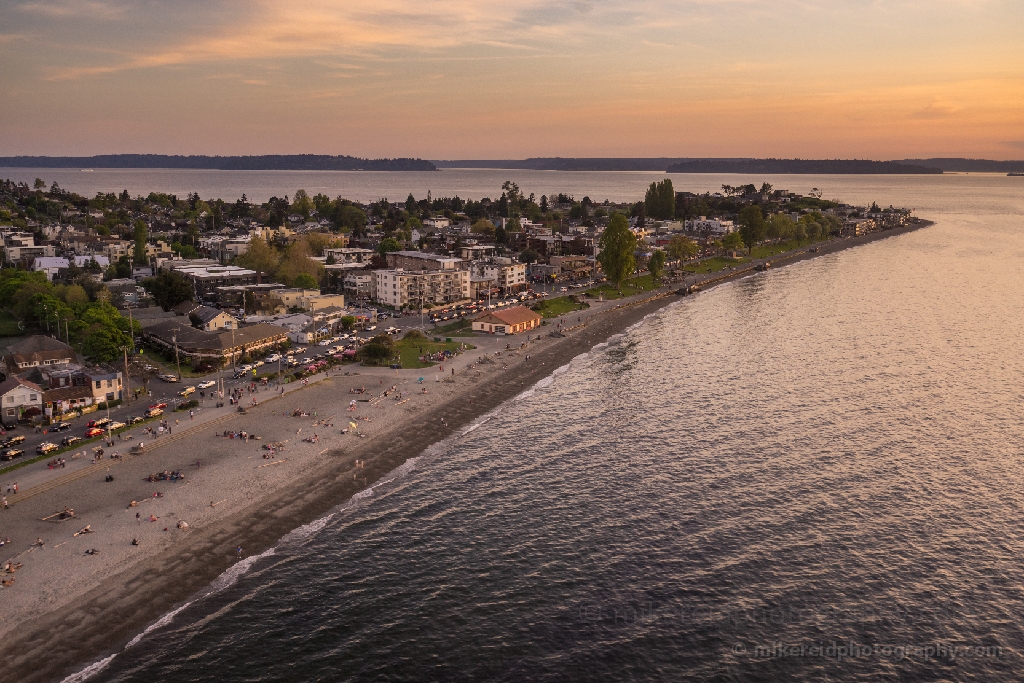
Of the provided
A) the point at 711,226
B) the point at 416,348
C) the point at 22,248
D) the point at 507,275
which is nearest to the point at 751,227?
the point at 711,226

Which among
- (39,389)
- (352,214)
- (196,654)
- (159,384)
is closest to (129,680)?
(196,654)

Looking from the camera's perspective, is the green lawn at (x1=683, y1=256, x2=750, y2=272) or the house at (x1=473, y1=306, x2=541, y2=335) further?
the green lawn at (x1=683, y1=256, x2=750, y2=272)

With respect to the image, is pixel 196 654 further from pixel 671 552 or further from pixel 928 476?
pixel 928 476

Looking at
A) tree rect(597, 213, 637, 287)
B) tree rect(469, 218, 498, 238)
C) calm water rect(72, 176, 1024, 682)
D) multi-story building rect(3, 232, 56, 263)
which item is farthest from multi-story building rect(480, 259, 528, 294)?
multi-story building rect(3, 232, 56, 263)

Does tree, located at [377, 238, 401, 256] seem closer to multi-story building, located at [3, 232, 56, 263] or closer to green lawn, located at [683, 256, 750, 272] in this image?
multi-story building, located at [3, 232, 56, 263]

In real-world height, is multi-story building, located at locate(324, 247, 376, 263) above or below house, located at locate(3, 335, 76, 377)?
above

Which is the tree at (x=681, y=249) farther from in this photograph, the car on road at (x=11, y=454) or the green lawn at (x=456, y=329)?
the car on road at (x=11, y=454)
